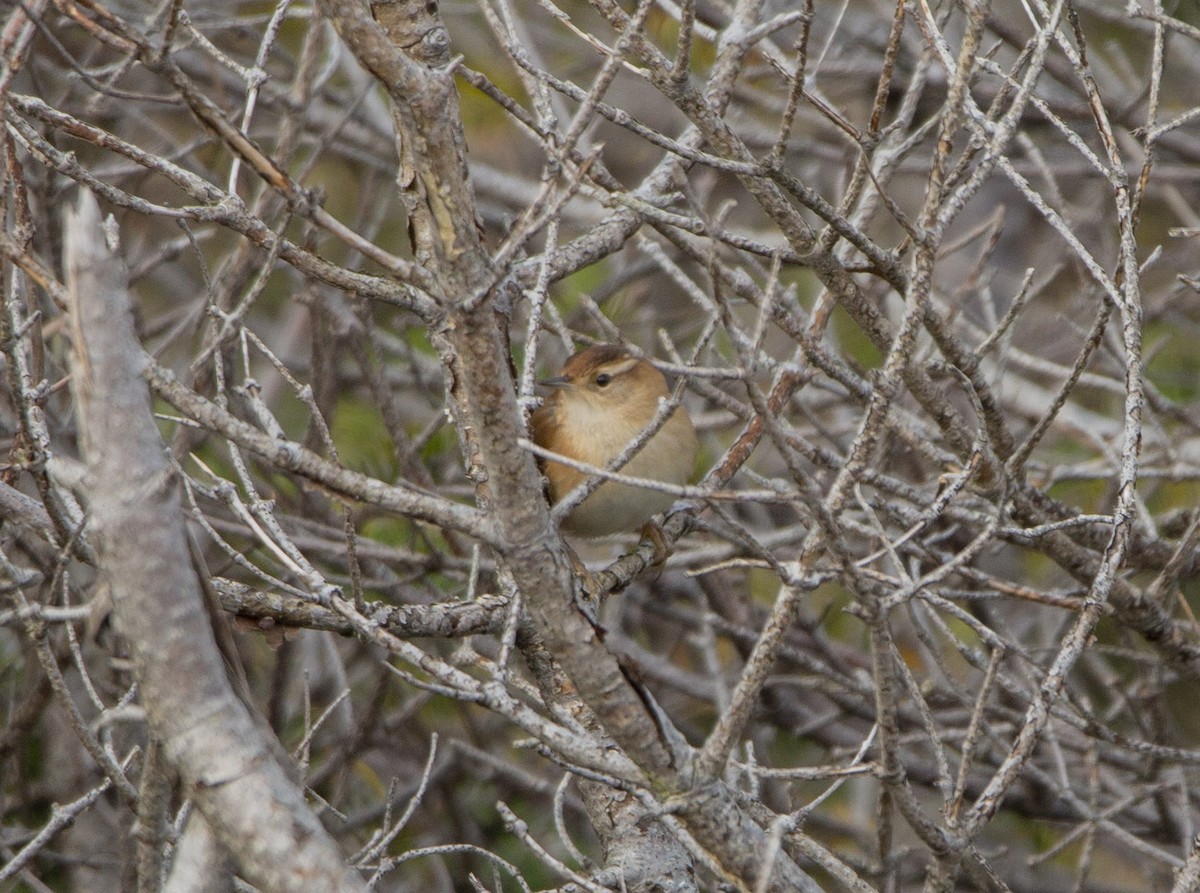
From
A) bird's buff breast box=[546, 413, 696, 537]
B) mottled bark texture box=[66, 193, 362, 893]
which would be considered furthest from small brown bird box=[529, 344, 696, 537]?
mottled bark texture box=[66, 193, 362, 893]

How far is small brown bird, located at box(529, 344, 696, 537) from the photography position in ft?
14.3

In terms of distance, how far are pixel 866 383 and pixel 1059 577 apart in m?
3.14

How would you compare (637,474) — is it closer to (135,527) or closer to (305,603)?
(305,603)

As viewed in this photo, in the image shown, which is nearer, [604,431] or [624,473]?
[624,473]

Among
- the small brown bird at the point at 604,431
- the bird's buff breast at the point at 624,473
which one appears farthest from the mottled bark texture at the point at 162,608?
the small brown bird at the point at 604,431

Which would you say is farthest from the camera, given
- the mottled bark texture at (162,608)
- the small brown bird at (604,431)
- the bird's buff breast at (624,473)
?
the small brown bird at (604,431)

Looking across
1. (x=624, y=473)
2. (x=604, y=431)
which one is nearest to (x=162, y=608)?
(x=624, y=473)

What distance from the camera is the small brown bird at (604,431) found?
437cm

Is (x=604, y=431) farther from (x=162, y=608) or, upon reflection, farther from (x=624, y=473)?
(x=162, y=608)

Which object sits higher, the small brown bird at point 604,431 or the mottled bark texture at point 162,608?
the mottled bark texture at point 162,608

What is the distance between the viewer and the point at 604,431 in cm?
464

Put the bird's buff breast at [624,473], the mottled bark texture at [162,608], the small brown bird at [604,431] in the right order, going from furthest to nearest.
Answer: the small brown bird at [604,431]
the bird's buff breast at [624,473]
the mottled bark texture at [162,608]

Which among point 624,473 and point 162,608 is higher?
point 162,608

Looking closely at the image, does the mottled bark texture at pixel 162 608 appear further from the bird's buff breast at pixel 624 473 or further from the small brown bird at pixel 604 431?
the small brown bird at pixel 604 431
